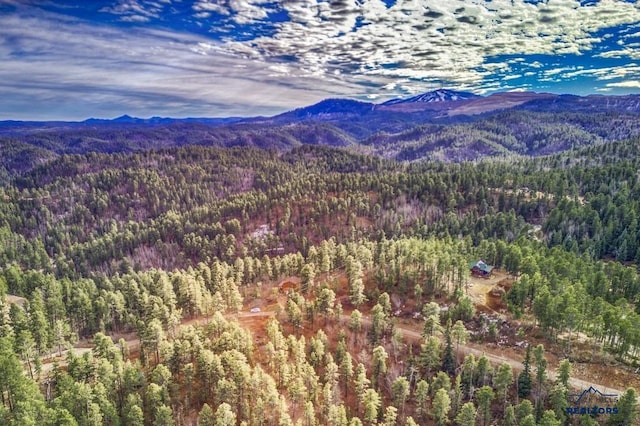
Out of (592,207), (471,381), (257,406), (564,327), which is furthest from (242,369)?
(592,207)

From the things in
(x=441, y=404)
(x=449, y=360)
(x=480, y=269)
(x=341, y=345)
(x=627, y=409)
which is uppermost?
(x=480, y=269)

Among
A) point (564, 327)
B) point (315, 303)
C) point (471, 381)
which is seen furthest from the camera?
point (315, 303)

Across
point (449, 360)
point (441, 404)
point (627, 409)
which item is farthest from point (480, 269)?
point (441, 404)

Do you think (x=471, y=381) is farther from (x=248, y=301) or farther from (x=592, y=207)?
(x=592, y=207)

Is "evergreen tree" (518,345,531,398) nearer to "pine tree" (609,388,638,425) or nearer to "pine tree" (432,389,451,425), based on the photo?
"pine tree" (609,388,638,425)

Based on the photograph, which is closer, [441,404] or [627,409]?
[627,409]

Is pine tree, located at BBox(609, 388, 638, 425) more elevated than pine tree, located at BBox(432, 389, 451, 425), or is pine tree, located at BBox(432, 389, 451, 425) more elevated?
pine tree, located at BBox(609, 388, 638, 425)

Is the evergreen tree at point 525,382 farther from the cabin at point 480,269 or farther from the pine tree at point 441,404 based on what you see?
the cabin at point 480,269

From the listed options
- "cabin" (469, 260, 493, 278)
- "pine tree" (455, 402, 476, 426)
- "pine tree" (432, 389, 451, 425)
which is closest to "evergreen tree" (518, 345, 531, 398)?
"pine tree" (455, 402, 476, 426)

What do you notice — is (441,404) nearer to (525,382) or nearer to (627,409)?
(525,382)
